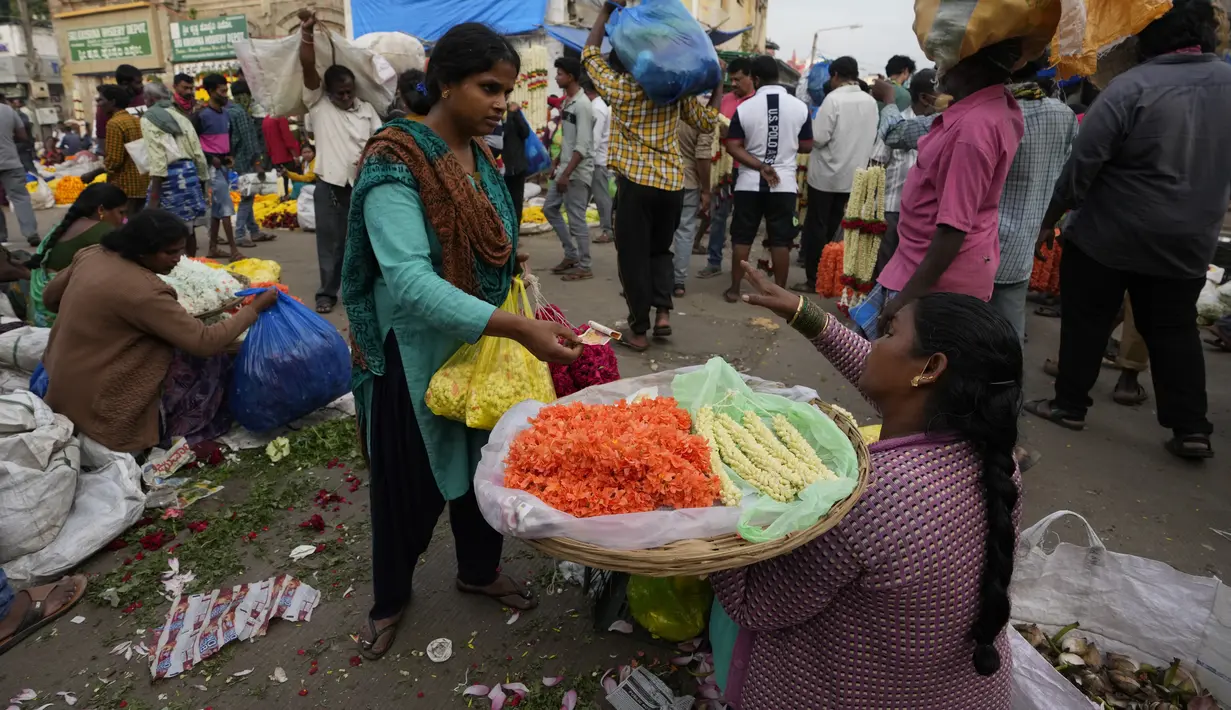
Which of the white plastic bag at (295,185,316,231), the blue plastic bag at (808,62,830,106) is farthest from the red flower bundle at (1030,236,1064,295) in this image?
the white plastic bag at (295,185,316,231)

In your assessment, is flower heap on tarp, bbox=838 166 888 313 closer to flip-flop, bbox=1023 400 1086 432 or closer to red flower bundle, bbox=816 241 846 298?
red flower bundle, bbox=816 241 846 298

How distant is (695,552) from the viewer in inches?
53.6

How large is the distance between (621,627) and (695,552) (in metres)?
1.34

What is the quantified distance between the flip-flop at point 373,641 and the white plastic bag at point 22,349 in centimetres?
283

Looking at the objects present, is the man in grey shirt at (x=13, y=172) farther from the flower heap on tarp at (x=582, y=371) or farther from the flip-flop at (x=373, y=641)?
the flower heap on tarp at (x=582, y=371)

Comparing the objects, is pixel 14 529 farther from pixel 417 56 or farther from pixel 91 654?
pixel 417 56

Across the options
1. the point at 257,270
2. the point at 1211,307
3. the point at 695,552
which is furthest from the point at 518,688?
the point at 1211,307

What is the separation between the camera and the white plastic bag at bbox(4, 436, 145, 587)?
2.84 metres

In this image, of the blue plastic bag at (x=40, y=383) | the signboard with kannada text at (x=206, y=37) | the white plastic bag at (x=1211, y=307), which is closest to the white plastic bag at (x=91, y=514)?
the blue plastic bag at (x=40, y=383)

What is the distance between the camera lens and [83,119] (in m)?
Result: 23.5

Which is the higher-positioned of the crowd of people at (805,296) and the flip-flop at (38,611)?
the crowd of people at (805,296)

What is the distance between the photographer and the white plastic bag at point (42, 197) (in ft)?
41.8

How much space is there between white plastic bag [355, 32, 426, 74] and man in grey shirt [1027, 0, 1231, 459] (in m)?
5.04

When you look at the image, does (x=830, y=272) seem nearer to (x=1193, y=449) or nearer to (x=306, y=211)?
(x=1193, y=449)
